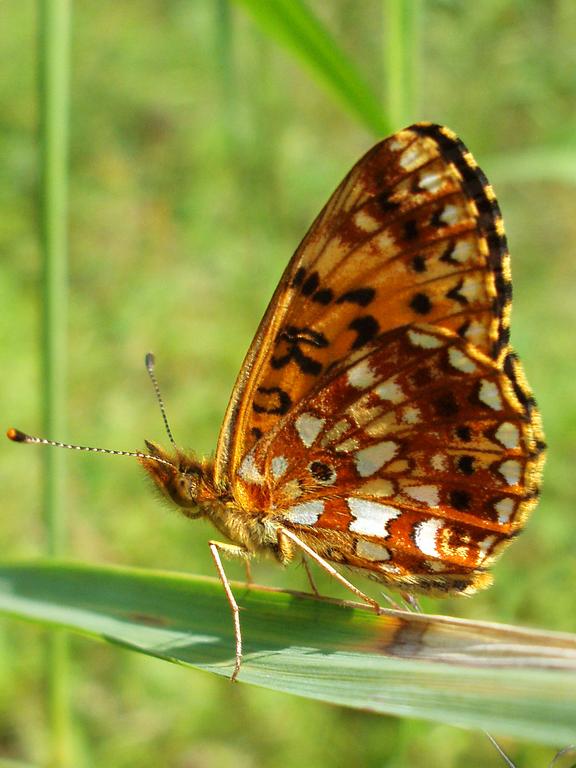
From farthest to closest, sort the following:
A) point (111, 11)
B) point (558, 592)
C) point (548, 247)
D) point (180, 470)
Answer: point (111, 11), point (548, 247), point (558, 592), point (180, 470)

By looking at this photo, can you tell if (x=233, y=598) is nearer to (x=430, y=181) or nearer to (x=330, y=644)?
(x=330, y=644)

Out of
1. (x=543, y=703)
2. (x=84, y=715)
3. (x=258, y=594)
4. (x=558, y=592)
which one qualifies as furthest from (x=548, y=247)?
(x=543, y=703)

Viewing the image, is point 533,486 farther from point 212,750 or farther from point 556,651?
point 212,750

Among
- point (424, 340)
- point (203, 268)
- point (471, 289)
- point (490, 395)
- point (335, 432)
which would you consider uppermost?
point (203, 268)

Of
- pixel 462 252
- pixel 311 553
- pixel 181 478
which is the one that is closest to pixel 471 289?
pixel 462 252

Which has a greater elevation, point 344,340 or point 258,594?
point 344,340
